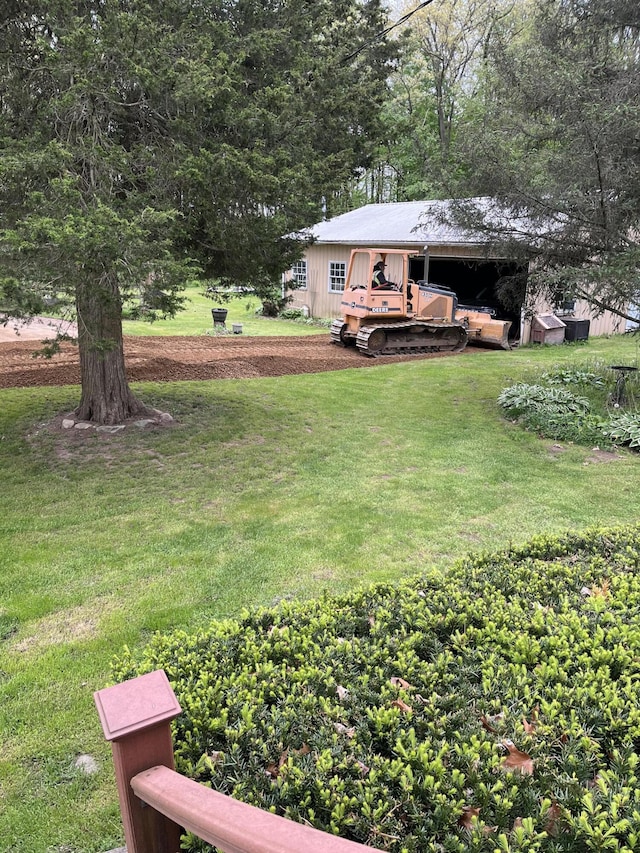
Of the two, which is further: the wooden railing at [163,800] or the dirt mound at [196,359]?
the dirt mound at [196,359]

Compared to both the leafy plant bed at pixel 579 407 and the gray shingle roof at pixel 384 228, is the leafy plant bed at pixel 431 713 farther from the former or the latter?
the gray shingle roof at pixel 384 228

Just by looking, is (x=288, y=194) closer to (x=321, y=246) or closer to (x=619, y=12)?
(x=619, y=12)


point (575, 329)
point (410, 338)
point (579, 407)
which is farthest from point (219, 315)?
point (579, 407)

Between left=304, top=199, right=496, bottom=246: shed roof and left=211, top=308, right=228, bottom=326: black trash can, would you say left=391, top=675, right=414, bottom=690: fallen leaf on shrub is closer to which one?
left=304, top=199, right=496, bottom=246: shed roof

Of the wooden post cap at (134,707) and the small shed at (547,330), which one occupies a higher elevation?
the small shed at (547,330)

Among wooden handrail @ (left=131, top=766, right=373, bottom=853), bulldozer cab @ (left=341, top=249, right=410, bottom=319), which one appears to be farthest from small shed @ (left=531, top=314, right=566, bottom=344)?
wooden handrail @ (left=131, top=766, right=373, bottom=853)

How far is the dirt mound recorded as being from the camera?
11.1 m

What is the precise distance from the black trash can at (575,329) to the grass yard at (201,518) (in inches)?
354

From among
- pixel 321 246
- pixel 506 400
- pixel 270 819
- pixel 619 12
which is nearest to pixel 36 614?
pixel 270 819

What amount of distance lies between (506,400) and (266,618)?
791cm

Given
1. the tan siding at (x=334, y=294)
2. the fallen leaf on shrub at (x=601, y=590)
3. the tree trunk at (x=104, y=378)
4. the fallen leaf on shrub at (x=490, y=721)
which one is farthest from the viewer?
the tan siding at (x=334, y=294)

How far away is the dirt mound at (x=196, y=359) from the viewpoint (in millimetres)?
11117

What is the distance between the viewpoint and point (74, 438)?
7.50 meters

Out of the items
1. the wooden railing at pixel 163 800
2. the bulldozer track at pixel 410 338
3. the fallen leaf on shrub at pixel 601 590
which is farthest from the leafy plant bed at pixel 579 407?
the wooden railing at pixel 163 800
